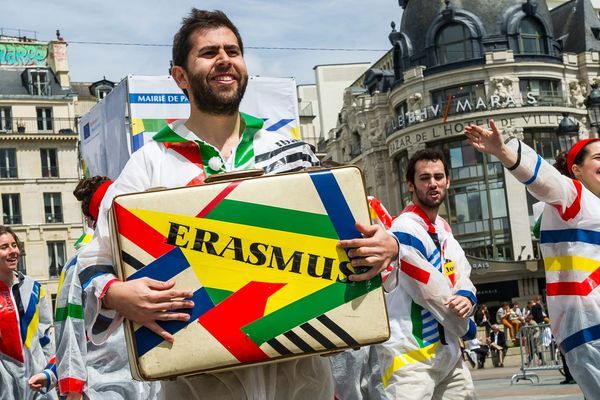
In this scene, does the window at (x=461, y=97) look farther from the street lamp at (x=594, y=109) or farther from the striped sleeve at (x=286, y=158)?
the striped sleeve at (x=286, y=158)

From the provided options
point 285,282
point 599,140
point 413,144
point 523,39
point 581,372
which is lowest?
point 581,372

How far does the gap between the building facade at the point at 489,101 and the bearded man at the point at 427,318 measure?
186 ft

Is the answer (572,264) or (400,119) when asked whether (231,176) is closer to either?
(572,264)

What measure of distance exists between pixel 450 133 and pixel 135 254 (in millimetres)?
62661

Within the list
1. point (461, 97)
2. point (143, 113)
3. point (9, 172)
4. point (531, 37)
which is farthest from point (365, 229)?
point (531, 37)

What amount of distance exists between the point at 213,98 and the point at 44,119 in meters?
66.2

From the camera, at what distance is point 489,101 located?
64.4m

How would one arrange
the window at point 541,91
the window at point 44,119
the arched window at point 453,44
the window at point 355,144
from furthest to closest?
the window at point 355,144
the window at point 44,119
the arched window at point 453,44
the window at point 541,91

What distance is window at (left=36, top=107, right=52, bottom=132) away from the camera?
68125mm

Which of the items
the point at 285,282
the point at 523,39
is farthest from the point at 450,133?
the point at 285,282

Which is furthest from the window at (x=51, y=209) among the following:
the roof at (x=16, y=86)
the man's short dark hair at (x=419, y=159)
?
the man's short dark hair at (x=419, y=159)

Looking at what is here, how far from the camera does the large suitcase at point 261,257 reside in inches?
131

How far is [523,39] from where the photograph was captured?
219 feet

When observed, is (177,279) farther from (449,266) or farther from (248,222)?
(449,266)
